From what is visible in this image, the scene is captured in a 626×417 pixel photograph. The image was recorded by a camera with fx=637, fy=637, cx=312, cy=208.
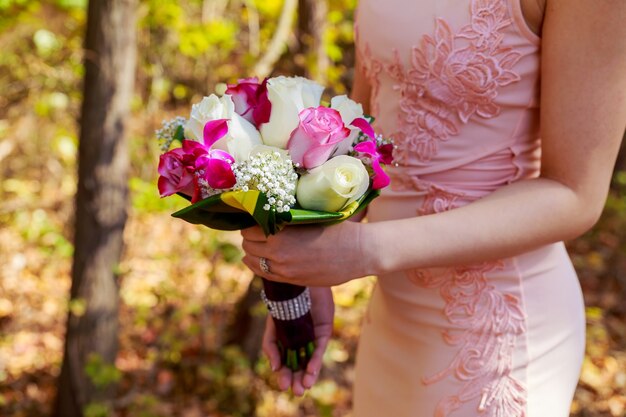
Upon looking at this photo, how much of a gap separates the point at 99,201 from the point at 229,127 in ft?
6.82

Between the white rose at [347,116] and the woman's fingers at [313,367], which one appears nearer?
the white rose at [347,116]

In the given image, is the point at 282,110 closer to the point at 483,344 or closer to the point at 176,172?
the point at 176,172

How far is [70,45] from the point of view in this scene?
14.7 feet

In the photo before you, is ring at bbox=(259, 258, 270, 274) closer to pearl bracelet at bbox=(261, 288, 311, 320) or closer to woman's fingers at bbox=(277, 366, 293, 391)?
pearl bracelet at bbox=(261, 288, 311, 320)

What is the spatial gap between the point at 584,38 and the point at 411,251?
1.64ft

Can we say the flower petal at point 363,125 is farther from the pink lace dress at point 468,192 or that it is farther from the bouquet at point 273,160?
the pink lace dress at point 468,192

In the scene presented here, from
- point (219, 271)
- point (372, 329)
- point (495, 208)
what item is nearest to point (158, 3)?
point (219, 271)

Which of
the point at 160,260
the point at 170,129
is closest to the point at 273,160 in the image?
the point at 170,129

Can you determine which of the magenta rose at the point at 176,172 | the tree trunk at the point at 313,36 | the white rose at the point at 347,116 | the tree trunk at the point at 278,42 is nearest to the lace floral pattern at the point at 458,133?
the white rose at the point at 347,116

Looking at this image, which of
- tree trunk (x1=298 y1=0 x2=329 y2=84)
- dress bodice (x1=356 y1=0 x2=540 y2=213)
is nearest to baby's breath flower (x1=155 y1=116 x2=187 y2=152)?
dress bodice (x1=356 y1=0 x2=540 y2=213)

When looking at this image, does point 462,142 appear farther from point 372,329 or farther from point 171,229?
point 171,229

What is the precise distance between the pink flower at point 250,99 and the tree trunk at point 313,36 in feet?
6.97

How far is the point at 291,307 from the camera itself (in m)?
1.44

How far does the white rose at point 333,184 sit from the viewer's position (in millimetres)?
1072
